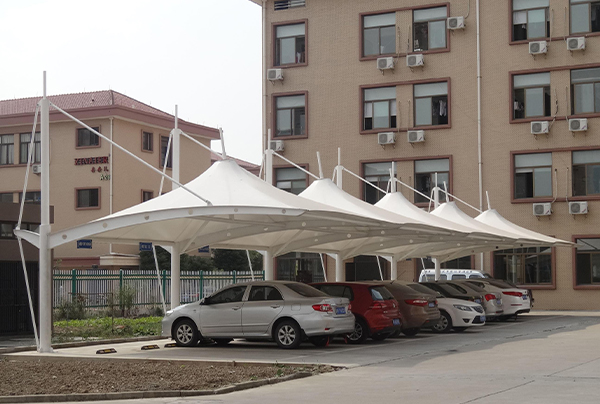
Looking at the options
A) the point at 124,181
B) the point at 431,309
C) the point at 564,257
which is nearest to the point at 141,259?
the point at 124,181

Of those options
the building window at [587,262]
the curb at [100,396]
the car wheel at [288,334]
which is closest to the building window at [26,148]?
the building window at [587,262]

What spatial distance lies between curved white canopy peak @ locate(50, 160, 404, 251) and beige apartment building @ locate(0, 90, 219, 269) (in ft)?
99.4

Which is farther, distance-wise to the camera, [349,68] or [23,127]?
[23,127]

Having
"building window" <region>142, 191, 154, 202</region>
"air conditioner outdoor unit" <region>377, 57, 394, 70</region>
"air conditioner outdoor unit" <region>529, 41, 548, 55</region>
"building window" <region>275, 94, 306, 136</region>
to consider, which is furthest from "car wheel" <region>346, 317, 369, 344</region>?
"building window" <region>142, 191, 154, 202</region>

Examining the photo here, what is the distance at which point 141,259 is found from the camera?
176 ft

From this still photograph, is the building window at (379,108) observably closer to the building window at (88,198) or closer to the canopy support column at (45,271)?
the building window at (88,198)

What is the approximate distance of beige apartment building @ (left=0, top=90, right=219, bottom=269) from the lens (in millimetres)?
54438

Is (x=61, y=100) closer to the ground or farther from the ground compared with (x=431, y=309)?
farther from the ground

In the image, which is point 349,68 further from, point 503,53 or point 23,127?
point 23,127

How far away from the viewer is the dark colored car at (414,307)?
937 inches

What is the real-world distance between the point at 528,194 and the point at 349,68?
416 inches

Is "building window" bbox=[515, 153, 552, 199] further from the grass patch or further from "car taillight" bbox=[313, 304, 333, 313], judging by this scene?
"car taillight" bbox=[313, 304, 333, 313]

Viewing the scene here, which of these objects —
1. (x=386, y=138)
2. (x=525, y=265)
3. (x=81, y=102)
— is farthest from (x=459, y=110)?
(x=81, y=102)

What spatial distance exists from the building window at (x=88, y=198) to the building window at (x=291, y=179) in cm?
1339
